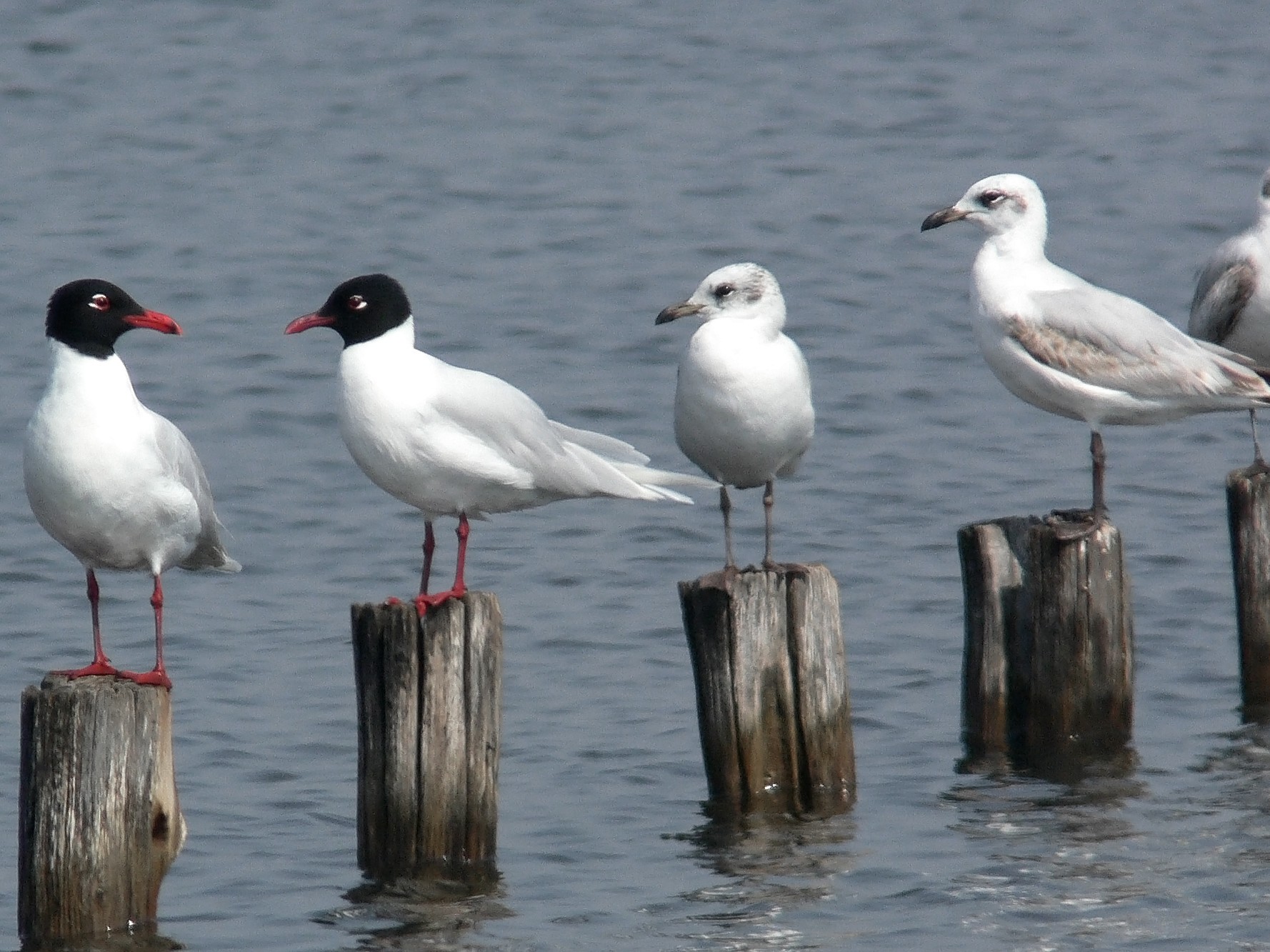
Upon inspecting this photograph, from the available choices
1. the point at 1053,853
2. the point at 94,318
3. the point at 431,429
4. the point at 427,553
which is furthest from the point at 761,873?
the point at 94,318

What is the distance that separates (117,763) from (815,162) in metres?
15.0

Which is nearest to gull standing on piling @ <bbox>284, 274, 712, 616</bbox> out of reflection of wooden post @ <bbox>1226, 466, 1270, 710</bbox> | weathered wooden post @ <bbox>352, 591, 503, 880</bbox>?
weathered wooden post @ <bbox>352, 591, 503, 880</bbox>

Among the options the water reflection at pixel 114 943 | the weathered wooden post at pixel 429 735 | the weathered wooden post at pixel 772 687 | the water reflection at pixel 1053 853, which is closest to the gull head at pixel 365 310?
the weathered wooden post at pixel 429 735

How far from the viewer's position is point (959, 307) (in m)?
18.2

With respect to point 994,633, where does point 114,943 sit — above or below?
below

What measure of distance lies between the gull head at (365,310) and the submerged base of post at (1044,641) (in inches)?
113

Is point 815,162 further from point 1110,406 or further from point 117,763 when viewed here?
point 117,763

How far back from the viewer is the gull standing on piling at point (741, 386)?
912cm

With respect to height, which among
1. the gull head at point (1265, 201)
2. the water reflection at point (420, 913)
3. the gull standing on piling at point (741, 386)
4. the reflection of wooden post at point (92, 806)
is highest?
the gull head at point (1265, 201)

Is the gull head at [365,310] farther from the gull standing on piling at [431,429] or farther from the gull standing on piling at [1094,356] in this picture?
the gull standing on piling at [1094,356]

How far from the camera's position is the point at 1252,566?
10.5 metres

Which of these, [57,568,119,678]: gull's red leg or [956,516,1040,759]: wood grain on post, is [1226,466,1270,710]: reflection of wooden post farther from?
[57,568,119,678]: gull's red leg

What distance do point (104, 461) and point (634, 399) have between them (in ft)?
27.4

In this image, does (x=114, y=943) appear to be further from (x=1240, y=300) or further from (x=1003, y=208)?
(x=1240, y=300)
